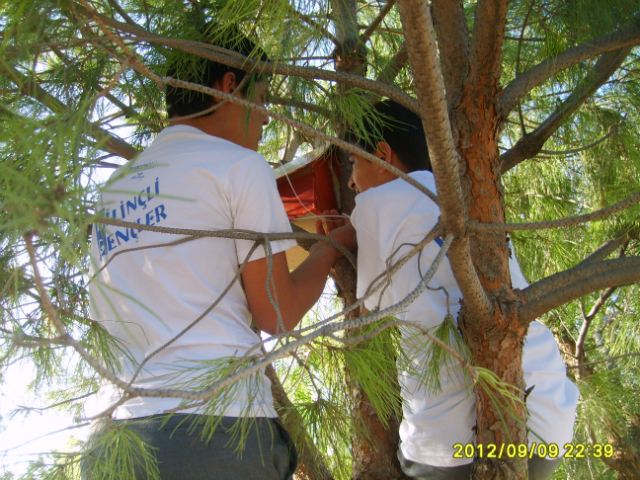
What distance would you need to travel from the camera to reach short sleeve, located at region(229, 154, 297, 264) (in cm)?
84

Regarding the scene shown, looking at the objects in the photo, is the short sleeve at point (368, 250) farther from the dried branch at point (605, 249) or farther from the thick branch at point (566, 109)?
the dried branch at point (605, 249)

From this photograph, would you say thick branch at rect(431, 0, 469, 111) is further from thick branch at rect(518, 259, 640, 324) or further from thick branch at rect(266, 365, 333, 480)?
thick branch at rect(266, 365, 333, 480)

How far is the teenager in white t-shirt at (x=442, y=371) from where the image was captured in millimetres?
909

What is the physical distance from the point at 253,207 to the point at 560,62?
528 millimetres

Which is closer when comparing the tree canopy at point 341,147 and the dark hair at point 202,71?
the tree canopy at point 341,147

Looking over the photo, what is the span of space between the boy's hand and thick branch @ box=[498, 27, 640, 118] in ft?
1.23

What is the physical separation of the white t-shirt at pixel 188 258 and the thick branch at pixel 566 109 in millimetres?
508

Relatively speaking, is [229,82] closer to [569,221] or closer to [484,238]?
[484,238]

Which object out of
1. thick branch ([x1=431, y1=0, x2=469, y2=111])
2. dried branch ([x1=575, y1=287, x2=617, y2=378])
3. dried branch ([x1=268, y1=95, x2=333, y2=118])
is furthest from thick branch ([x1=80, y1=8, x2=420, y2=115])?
dried branch ([x1=575, y1=287, x2=617, y2=378])

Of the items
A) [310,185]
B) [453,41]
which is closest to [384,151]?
[310,185]

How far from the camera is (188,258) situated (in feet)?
2.65

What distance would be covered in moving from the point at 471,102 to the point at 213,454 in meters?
0.62

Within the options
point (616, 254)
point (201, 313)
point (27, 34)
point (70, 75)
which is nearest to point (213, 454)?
point (201, 313)

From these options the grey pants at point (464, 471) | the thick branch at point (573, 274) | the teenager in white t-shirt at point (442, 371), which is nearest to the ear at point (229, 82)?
the teenager in white t-shirt at point (442, 371)
